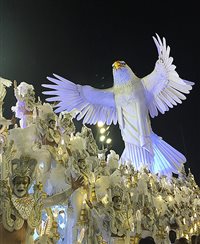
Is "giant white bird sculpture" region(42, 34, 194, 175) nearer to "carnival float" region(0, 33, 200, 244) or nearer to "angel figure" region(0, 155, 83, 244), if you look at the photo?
"carnival float" region(0, 33, 200, 244)

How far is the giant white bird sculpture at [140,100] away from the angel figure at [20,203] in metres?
4.53

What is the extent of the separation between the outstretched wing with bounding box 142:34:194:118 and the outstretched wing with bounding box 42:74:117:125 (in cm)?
94

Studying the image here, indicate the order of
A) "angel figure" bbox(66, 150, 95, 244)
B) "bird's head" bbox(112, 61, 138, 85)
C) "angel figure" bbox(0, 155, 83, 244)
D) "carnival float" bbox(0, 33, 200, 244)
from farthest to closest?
1. "bird's head" bbox(112, 61, 138, 85)
2. "angel figure" bbox(66, 150, 95, 244)
3. "carnival float" bbox(0, 33, 200, 244)
4. "angel figure" bbox(0, 155, 83, 244)

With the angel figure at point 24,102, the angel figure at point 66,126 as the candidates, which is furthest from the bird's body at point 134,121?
the angel figure at point 24,102

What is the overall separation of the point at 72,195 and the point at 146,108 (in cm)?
440

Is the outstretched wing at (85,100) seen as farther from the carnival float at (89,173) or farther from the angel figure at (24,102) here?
the angel figure at (24,102)

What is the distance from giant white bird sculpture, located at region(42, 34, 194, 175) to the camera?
8508mm

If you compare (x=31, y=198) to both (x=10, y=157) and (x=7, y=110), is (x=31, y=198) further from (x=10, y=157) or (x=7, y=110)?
(x=7, y=110)

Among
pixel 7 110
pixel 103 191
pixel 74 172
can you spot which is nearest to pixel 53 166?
pixel 74 172

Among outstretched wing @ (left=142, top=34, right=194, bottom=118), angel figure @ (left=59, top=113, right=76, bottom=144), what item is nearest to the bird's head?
outstretched wing @ (left=142, top=34, right=194, bottom=118)

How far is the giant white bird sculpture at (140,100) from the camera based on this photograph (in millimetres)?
8508

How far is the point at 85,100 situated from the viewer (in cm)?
950

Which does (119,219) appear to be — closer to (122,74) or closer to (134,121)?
(134,121)

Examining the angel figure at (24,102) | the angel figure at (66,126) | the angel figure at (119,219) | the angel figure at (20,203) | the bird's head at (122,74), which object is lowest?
the angel figure at (119,219)
